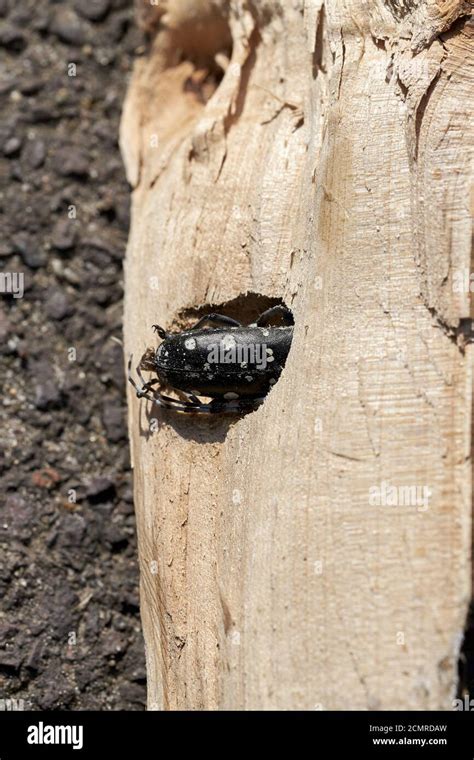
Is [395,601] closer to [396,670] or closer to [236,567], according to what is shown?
[396,670]

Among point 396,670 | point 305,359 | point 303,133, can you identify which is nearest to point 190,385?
point 305,359

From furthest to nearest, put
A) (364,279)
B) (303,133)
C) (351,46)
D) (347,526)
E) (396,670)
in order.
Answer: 1. (303,133)
2. (351,46)
3. (364,279)
4. (347,526)
5. (396,670)

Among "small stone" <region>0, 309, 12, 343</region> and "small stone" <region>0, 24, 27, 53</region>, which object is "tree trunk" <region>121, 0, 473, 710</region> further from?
"small stone" <region>0, 24, 27, 53</region>

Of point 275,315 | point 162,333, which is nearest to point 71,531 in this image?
point 162,333

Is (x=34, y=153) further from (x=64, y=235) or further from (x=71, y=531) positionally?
(x=71, y=531)

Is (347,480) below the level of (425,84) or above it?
below

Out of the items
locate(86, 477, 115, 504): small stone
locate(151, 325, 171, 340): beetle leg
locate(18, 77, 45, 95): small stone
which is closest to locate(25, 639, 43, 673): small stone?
locate(86, 477, 115, 504): small stone
